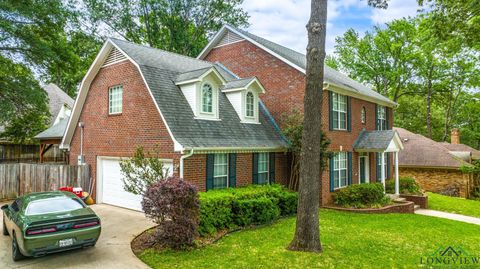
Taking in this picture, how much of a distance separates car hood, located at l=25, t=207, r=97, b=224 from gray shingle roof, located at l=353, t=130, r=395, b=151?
1427 centimetres

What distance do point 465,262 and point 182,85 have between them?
34.5 feet

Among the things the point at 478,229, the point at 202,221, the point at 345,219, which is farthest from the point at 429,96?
the point at 202,221

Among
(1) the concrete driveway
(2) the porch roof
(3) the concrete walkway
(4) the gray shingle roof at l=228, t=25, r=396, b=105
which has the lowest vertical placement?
(3) the concrete walkway

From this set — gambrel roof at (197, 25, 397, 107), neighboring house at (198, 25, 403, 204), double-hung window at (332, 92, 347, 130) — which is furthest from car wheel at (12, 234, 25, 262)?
double-hung window at (332, 92, 347, 130)

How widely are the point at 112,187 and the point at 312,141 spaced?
9.76m

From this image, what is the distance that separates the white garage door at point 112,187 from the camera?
43.4 ft

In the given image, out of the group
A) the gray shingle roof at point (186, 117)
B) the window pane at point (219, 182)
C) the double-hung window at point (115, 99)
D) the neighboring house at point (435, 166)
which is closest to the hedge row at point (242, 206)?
the window pane at point (219, 182)

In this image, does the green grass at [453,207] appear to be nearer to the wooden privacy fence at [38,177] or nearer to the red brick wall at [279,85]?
the red brick wall at [279,85]

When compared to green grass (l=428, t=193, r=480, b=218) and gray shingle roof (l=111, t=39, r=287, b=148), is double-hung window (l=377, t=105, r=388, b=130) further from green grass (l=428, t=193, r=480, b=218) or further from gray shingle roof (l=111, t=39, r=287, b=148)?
gray shingle roof (l=111, t=39, r=287, b=148)

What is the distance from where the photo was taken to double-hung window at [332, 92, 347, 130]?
16.0m

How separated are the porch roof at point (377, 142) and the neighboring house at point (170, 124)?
17.2 ft

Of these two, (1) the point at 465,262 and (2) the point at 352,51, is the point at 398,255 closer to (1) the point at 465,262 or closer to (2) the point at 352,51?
(1) the point at 465,262

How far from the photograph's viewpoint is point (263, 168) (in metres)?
14.1

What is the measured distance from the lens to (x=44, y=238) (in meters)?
6.73
